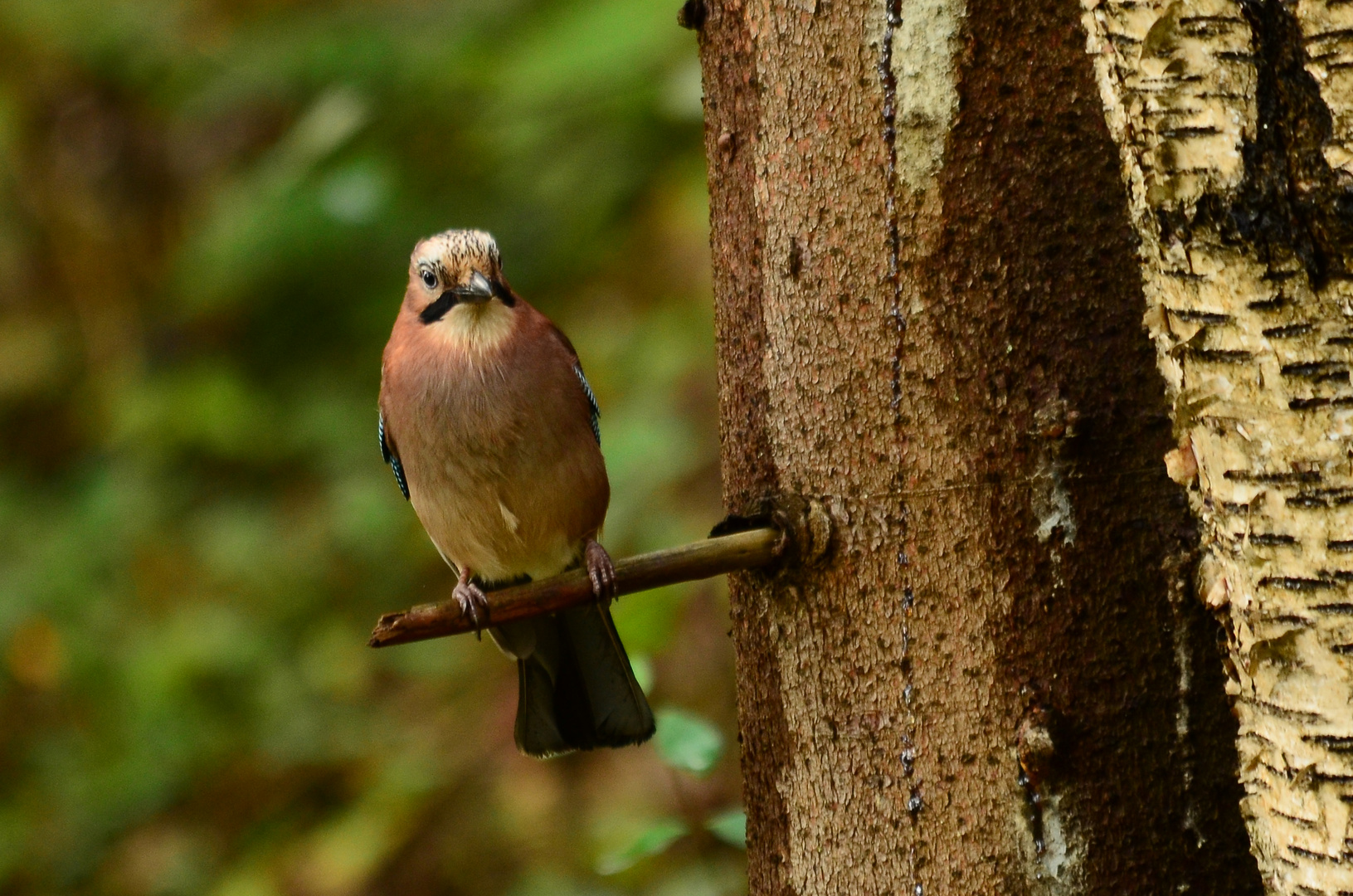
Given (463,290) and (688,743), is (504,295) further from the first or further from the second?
(688,743)

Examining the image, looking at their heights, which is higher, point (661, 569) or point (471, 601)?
point (661, 569)

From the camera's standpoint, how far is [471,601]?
3311 mm

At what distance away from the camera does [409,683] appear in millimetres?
7559

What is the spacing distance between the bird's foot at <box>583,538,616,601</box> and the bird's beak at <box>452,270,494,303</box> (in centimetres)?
70

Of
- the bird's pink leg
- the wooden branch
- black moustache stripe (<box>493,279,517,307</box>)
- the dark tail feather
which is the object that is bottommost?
the dark tail feather

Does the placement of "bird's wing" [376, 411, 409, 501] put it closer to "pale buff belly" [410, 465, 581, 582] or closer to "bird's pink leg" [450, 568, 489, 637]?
"pale buff belly" [410, 465, 581, 582]

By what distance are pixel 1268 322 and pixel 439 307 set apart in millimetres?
2508

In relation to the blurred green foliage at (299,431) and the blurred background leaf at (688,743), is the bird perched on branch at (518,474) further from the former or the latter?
the blurred green foliage at (299,431)

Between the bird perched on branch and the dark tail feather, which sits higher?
the bird perched on branch

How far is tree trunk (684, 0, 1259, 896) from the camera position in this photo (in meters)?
2.07

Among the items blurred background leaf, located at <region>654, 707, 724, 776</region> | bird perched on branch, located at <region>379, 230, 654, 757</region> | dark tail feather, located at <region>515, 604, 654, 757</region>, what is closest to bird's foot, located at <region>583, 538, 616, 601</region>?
bird perched on branch, located at <region>379, 230, 654, 757</region>

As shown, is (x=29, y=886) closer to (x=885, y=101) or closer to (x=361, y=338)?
(x=361, y=338)

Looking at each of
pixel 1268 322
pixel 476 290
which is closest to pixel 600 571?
pixel 476 290

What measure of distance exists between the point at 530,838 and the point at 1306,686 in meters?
5.13
